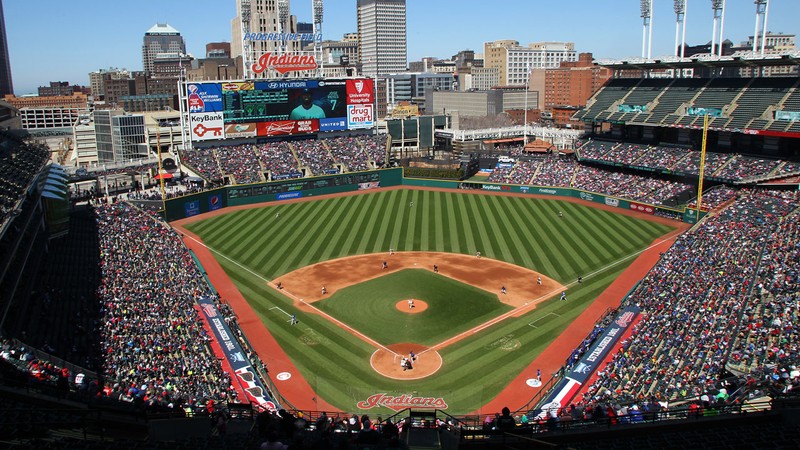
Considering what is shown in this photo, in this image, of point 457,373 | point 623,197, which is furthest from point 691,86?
point 457,373

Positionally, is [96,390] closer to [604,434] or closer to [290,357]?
[290,357]

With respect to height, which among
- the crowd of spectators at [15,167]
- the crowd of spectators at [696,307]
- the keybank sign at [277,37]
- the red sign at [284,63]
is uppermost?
the keybank sign at [277,37]

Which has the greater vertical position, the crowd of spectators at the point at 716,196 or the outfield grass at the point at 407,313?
the crowd of spectators at the point at 716,196

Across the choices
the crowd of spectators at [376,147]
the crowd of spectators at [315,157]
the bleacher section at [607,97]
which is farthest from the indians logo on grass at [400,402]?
the bleacher section at [607,97]

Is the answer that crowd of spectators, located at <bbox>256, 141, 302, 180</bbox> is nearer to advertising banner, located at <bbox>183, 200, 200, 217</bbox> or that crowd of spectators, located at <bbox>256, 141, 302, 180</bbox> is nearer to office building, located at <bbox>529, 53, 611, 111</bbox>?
advertising banner, located at <bbox>183, 200, 200, 217</bbox>

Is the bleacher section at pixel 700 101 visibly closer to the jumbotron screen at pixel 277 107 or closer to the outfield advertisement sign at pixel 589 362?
the jumbotron screen at pixel 277 107

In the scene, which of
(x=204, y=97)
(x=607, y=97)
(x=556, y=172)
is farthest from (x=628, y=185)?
(x=204, y=97)
